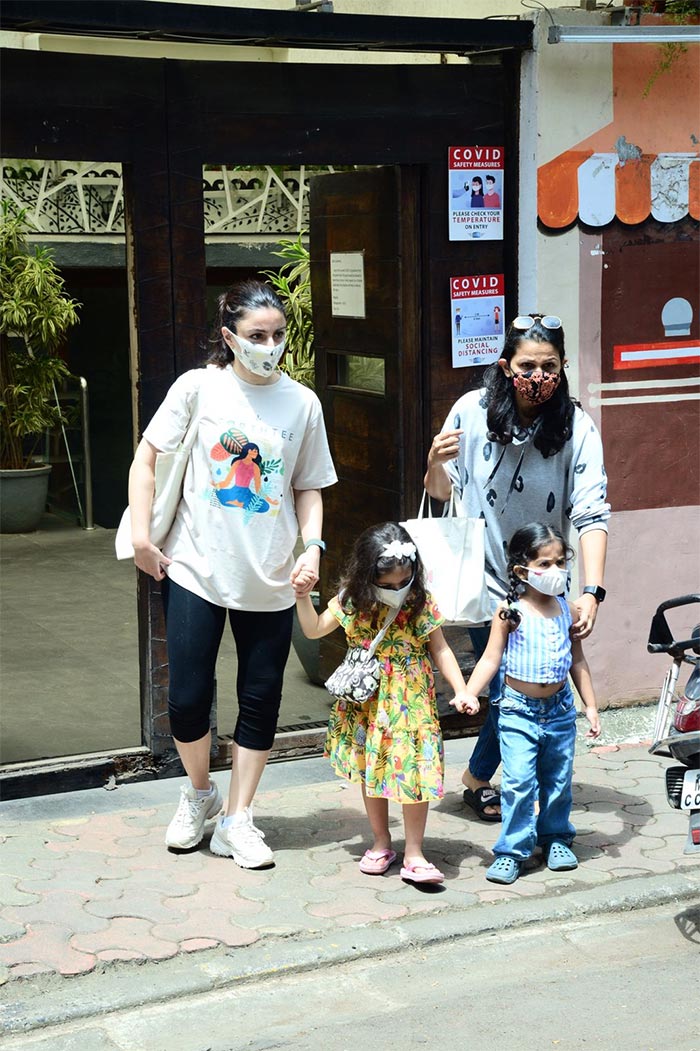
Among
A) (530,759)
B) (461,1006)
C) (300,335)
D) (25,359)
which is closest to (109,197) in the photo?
(25,359)

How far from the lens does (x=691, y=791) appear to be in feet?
15.2

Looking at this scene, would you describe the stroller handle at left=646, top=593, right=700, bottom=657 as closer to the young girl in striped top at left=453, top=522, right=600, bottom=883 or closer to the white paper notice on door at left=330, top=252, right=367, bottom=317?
the young girl in striped top at left=453, top=522, right=600, bottom=883

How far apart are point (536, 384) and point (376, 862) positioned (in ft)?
5.67

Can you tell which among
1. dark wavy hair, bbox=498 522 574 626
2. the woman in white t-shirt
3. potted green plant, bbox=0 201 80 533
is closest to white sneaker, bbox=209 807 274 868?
the woman in white t-shirt

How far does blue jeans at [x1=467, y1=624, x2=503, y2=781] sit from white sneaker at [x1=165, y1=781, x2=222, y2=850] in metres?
1.07

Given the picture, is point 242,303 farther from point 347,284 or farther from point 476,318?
point 347,284

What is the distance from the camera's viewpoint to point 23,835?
5.43m

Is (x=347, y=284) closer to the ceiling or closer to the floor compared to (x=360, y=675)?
closer to the ceiling

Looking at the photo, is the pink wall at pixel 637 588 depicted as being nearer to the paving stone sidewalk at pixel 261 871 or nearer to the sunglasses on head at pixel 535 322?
the paving stone sidewalk at pixel 261 871

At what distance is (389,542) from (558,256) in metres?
2.17

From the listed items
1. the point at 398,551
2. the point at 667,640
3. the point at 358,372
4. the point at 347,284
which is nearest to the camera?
the point at 667,640

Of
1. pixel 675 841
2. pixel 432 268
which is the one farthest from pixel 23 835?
pixel 432 268

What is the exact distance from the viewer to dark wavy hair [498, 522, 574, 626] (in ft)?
16.4

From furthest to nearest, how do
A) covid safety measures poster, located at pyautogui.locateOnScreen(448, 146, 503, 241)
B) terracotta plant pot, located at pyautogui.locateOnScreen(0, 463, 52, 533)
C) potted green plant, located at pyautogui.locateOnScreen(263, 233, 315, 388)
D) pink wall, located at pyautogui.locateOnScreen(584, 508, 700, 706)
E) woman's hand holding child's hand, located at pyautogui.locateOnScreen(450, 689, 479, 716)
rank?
terracotta plant pot, located at pyautogui.locateOnScreen(0, 463, 52, 533), potted green plant, located at pyautogui.locateOnScreen(263, 233, 315, 388), pink wall, located at pyautogui.locateOnScreen(584, 508, 700, 706), covid safety measures poster, located at pyautogui.locateOnScreen(448, 146, 503, 241), woman's hand holding child's hand, located at pyautogui.locateOnScreen(450, 689, 479, 716)
